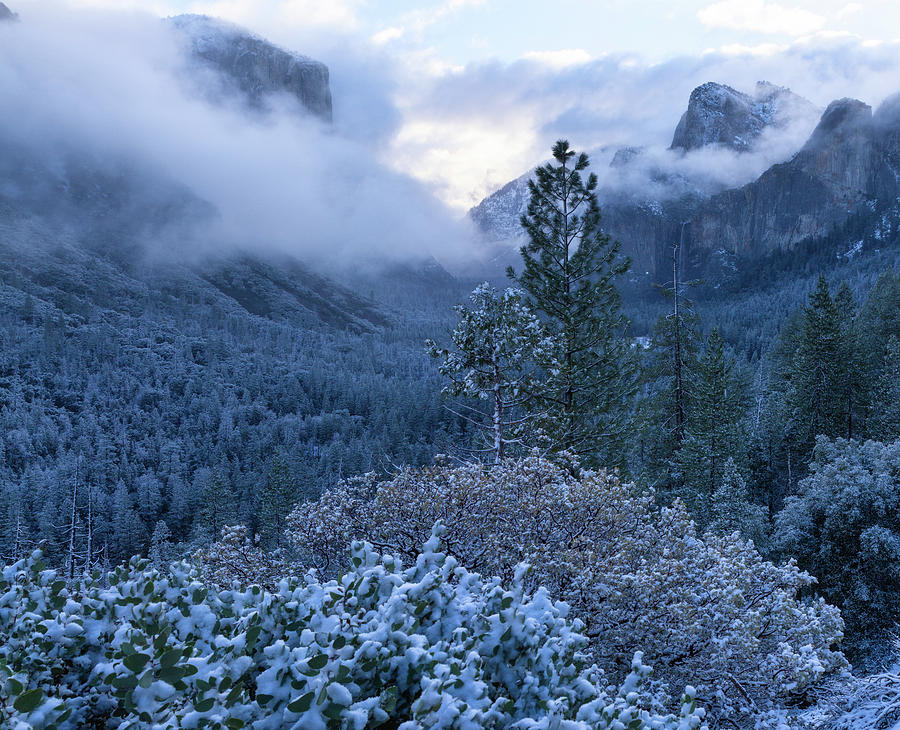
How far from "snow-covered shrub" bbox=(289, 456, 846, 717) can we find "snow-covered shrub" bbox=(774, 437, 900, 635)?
5019 mm

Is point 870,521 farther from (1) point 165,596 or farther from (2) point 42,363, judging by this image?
(2) point 42,363

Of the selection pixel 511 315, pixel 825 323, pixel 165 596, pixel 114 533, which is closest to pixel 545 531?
pixel 511 315

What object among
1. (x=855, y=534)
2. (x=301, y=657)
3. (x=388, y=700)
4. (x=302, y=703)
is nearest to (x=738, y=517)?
(x=855, y=534)

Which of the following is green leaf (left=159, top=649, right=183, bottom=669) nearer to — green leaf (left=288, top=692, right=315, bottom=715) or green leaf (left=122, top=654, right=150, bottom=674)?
green leaf (left=122, top=654, right=150, bottom=674)

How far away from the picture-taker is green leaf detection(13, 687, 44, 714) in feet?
7.47

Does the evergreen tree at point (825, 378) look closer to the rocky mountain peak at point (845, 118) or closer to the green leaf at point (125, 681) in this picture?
the green leaf at point (125, 681)

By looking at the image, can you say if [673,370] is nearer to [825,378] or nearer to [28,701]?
[825,378]

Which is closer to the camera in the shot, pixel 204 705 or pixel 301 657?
pixel 204 705

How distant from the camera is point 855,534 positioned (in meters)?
13.3

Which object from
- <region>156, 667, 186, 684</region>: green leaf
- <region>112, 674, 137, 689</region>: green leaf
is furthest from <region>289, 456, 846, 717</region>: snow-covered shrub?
<region>112, 674, 137, 689</region>: green leaf

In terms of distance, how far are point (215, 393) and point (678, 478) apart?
13273 centimetres

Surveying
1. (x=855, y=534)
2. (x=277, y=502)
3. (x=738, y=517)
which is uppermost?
(x=855, y=534)

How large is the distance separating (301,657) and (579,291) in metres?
14.5

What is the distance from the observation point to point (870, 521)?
13125 mm
